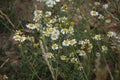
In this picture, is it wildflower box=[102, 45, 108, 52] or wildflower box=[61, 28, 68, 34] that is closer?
wildflower box=[102, 45, 108, 52]

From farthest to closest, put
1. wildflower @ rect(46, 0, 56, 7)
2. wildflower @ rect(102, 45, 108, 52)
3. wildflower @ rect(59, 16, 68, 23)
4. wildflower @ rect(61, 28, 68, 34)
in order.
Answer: wildflower @ rect(46, 0, 56, 7) → wildflower @ rect(59, 16, 68, 23) → wildflower @ rect(61, 28, 68, 34) → wildflower @ rect(102, 45, 108, 52)

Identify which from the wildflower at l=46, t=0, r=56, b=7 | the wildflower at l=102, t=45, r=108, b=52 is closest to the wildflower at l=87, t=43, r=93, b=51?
the wildflower at l=102, t=45, r=108, b=52

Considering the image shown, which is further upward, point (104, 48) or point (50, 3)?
point (50, 3)

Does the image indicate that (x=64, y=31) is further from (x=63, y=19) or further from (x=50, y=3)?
(x=50, y=3)

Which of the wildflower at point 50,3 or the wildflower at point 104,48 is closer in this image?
the wildflower at point 104,48

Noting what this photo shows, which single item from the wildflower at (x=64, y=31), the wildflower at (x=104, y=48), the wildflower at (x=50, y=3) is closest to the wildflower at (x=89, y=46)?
the wildflower at (x=104, y=48)

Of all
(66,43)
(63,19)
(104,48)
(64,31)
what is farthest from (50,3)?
(104,48)

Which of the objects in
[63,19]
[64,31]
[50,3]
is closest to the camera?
[64,31]

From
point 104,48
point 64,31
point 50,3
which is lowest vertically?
point 104,48

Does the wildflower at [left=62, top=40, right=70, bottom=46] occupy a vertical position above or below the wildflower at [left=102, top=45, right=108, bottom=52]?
above

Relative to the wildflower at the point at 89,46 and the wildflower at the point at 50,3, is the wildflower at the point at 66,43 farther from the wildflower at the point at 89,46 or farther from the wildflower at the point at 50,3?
the wildflower at the point at 50,3

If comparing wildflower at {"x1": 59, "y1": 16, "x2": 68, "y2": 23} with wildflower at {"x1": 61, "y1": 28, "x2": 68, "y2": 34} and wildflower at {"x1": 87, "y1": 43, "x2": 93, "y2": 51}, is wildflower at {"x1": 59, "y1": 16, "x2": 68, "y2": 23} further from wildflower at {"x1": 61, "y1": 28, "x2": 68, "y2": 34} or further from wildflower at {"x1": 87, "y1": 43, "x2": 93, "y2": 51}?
wildflower at {"x1": 87, "y1": 43, "x2": 93, "y2": 51}
